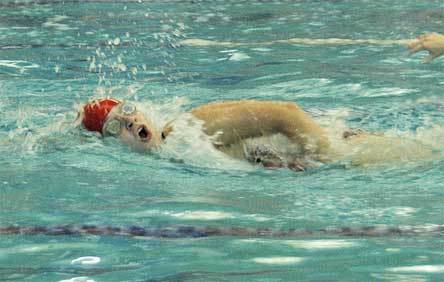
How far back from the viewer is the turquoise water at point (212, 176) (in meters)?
2.83

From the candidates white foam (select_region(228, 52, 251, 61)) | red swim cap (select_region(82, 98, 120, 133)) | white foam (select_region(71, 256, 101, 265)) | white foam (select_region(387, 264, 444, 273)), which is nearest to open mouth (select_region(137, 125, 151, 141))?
red swim cap (select_region(82, 98, 120, 133))

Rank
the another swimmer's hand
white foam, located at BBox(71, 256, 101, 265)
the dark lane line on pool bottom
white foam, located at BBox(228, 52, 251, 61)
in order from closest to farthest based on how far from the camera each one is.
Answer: white foam, located at BBox(71, 256, 101, 265), the dark lane line on pool bottom, the another swimmer's hand, white foam, located at BBox(228, 52, 251, 61)

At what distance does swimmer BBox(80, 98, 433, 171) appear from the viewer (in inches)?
148

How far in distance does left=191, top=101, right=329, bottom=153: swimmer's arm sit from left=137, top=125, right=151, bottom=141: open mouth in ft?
0.69

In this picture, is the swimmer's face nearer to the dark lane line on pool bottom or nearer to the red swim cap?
the red swim cap

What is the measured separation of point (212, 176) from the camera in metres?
3.89

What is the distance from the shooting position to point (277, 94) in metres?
5.95

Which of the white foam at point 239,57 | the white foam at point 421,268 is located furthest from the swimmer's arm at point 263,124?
the white foam at point 239,57

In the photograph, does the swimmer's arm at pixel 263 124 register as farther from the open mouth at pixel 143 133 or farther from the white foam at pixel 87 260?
the white foam at pixel 87 260

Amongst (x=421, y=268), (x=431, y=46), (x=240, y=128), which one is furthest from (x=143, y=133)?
(x=431, y=46)

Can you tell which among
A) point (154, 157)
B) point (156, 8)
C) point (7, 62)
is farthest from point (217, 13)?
point (154, 157)

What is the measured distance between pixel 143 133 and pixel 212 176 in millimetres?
300

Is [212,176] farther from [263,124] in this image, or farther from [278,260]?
[278,260]

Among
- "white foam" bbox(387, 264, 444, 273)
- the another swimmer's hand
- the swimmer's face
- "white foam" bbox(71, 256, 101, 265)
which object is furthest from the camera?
the another swimmer's hand
